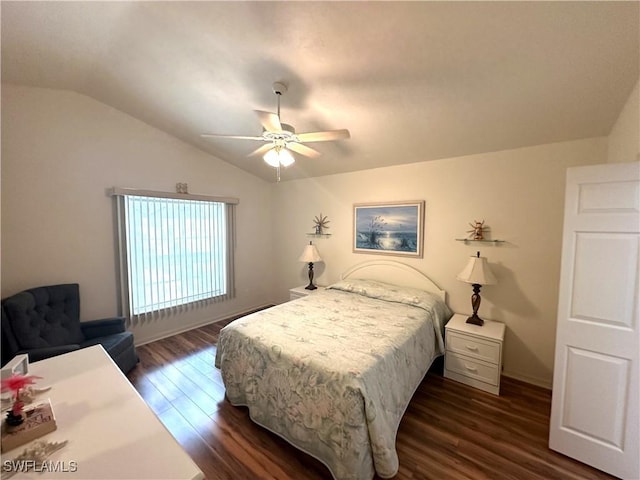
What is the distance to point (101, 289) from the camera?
9.96 ft

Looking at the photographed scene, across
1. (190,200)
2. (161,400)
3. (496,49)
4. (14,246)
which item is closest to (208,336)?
(161,400)

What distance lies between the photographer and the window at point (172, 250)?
10.5 ft

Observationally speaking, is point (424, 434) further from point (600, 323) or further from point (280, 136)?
point (280, 136)

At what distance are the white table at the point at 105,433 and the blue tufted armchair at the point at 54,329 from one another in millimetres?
1319

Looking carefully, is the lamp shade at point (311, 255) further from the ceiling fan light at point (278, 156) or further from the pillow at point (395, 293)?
the ceiling fan light at point (278, 156)

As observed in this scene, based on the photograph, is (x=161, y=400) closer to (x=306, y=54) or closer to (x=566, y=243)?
(x=306, y=54)

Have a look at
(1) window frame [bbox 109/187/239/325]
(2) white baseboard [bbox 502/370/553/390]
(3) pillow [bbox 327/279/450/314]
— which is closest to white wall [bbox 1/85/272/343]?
(1) window frame [bbox 109/187/239/325]

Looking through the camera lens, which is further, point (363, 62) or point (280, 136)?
point (280, 136)

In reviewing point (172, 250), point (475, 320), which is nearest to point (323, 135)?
point (475, 320)

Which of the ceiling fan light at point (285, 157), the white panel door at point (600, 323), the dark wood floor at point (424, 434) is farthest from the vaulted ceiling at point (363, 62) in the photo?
the dark wood floor at point (424, 434)

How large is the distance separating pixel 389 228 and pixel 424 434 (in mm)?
2162

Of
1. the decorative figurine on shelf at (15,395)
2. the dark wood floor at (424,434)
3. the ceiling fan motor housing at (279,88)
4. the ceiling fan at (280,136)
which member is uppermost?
the ceiling fan motor housing at (279,88)

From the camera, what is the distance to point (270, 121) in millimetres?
1815

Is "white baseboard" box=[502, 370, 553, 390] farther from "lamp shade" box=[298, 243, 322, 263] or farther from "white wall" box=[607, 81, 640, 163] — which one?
"lamp shade" box=[298, 243, 322, 263]
